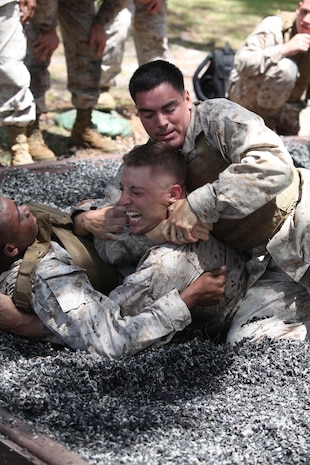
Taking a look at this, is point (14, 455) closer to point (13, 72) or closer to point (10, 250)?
point (10, 250)

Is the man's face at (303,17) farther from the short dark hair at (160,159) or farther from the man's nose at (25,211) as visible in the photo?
the man's nose at (25,211)

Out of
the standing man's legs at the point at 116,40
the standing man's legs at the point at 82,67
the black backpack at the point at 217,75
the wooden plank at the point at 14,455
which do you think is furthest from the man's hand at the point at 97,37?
the wooden plank at the point at 14,455

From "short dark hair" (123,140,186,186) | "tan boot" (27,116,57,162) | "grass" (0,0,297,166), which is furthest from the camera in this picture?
"grass" (0,0,297,166)

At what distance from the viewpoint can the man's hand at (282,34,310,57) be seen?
6383mm

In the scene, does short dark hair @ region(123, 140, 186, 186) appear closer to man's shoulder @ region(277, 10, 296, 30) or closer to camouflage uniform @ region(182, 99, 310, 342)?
camouflage uniform @ region(182, 99, 310, 342)

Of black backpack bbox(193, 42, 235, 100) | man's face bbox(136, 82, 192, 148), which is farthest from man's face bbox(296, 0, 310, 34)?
man's face bbox(136, 82, 192, 148)

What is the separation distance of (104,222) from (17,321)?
584 mm

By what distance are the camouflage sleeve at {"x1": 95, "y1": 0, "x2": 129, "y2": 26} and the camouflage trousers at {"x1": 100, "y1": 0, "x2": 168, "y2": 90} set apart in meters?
0.61

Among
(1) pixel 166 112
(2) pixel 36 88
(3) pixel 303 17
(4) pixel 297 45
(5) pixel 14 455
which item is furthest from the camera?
(4) pixel 297 45

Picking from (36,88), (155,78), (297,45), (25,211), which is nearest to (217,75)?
(297,45)

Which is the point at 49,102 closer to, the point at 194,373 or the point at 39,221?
the point at 39,221

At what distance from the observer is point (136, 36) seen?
23.9 feet

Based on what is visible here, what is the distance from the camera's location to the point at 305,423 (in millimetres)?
2619

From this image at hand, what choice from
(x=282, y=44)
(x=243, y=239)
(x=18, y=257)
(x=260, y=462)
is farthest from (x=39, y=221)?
(x=282, y=44)
